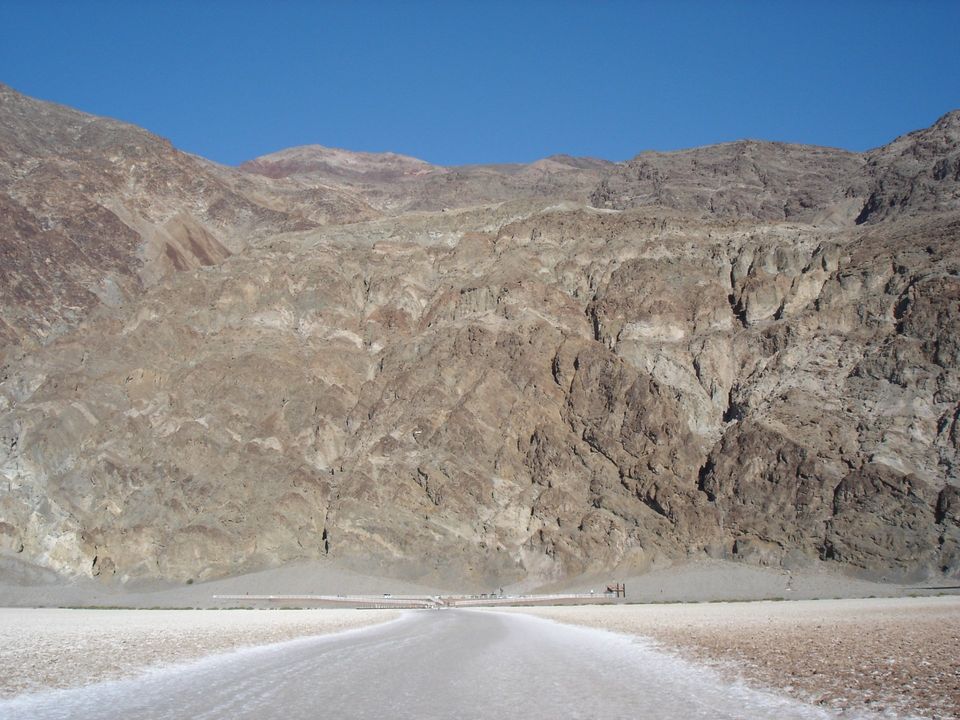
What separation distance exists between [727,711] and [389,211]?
180 meters

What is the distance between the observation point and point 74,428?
76.0m

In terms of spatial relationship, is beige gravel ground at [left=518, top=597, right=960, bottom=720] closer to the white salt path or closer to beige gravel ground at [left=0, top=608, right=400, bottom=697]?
the white salt path

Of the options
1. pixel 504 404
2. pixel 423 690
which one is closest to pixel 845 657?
pixel 423 690

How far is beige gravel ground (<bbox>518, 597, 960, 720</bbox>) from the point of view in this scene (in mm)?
12438

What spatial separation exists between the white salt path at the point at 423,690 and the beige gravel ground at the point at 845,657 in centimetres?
91

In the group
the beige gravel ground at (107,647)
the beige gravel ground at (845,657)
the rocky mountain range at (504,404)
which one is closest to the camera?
the beige gravel ground at (845,657)

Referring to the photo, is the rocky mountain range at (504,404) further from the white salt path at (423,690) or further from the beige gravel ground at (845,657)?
the white salt path at (423,690)

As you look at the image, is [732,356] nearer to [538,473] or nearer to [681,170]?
[538,473]

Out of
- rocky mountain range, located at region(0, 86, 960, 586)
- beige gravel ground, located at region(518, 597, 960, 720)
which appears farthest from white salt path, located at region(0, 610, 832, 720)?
rocky mountain range, located at region(0, 86, 960, 586)

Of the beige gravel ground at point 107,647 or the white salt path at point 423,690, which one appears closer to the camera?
the white salt path at point 423,690

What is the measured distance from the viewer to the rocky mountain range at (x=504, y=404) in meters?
71.8

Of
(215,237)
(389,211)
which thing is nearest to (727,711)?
(215,237)

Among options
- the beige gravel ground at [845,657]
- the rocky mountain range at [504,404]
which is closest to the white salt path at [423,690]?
the beige gravel ground at [845,657]

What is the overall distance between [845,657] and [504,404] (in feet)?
210
